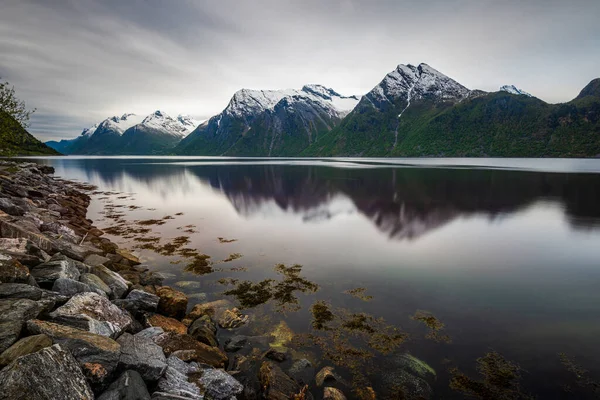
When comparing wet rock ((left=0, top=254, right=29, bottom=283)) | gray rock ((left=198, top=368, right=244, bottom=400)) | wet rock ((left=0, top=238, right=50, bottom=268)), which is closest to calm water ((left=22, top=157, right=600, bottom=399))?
gray rock ((left=198, top=368, right=244, bottom=400))

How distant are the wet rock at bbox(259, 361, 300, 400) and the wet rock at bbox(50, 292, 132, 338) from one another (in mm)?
5873

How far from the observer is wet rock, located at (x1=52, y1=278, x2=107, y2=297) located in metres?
11.9

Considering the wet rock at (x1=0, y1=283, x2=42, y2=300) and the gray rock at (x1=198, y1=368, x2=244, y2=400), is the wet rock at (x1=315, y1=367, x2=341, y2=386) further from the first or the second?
the wet rock at (x1=0, y1=283, x2=42, y2=300)

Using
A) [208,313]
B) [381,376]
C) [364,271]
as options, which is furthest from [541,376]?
[208,313]

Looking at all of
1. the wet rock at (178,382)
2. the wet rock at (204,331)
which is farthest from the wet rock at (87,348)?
the wet rock at (204,331)

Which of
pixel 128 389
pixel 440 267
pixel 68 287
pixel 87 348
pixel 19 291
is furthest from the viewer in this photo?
pixel 440 267

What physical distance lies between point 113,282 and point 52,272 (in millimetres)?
3065

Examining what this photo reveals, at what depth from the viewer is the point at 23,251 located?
1335 cm

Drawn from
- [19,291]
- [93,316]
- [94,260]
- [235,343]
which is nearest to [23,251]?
[19,291]

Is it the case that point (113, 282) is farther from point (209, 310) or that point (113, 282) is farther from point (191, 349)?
point (191, 349)

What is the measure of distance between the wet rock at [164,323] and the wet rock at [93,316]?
122cm

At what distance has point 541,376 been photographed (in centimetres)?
1139

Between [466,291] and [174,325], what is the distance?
698 inches

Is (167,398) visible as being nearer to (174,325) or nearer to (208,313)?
(174,325)
